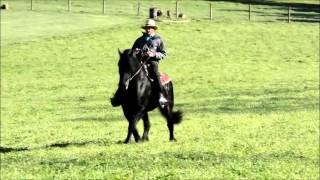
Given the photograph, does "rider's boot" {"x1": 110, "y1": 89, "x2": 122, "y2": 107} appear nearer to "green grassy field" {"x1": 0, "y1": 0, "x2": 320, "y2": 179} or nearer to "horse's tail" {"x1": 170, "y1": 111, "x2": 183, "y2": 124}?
"green grassy field" {"x1": 0, "y1": 0, "x2": 320, "y2": 179}

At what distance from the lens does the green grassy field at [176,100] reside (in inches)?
565

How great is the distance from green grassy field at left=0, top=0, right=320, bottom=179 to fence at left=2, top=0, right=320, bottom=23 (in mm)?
4834

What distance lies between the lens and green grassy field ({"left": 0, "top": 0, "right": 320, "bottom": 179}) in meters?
14.3

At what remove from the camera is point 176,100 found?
34719mm

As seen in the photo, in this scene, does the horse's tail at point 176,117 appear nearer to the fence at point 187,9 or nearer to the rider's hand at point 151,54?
the rider's hand at point 151,54

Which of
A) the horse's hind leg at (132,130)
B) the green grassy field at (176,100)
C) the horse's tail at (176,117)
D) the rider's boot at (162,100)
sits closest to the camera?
the green grassy field at (176,100)

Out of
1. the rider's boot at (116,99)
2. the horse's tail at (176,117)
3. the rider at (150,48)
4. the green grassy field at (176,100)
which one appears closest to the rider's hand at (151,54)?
the rider at (150,48)

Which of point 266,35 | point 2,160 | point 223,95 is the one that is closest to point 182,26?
point 266,35

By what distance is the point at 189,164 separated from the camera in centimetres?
1398

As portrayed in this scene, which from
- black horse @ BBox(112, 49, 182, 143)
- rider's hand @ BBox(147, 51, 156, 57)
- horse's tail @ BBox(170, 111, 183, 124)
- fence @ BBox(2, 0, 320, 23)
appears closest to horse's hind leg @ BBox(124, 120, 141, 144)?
black horse @ BBox(112, 49, 182, 143)

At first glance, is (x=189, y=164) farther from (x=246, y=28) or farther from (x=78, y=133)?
(x=246, y=28)

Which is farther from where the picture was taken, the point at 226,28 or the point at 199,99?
the point at 226,28

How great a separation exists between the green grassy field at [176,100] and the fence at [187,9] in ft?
15.9

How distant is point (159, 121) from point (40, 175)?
13245 mm
